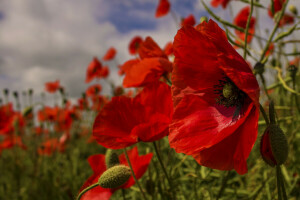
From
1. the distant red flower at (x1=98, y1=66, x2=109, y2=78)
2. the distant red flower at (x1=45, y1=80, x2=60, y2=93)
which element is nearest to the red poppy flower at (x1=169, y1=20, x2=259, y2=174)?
the distant red flower at (x1=98, y1=66, x2=109, y2=78)

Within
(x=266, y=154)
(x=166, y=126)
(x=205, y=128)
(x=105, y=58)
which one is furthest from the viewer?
(x=105, y=58)

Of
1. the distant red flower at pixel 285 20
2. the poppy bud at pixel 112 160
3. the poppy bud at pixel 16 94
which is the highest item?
the poppy bud at pixel 16 94

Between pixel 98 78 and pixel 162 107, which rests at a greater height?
pixel 98 78

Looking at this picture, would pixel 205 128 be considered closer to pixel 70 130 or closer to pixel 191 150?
pixel 191 150

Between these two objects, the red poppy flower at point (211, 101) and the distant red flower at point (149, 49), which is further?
the distant red flower at point (149, 49)

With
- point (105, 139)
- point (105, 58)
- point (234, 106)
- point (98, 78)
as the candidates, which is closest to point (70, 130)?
point (98, 78)

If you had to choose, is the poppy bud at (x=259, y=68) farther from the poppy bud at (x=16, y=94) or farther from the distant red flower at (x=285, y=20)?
the poppy bud at (x=16, y=94)

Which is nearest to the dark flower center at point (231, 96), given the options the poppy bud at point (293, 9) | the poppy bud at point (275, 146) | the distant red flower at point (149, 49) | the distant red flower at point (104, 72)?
the poppy bud at point (275, 146)

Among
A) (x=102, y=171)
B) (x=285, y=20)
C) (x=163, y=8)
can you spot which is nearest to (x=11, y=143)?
(x=163, y=8)
